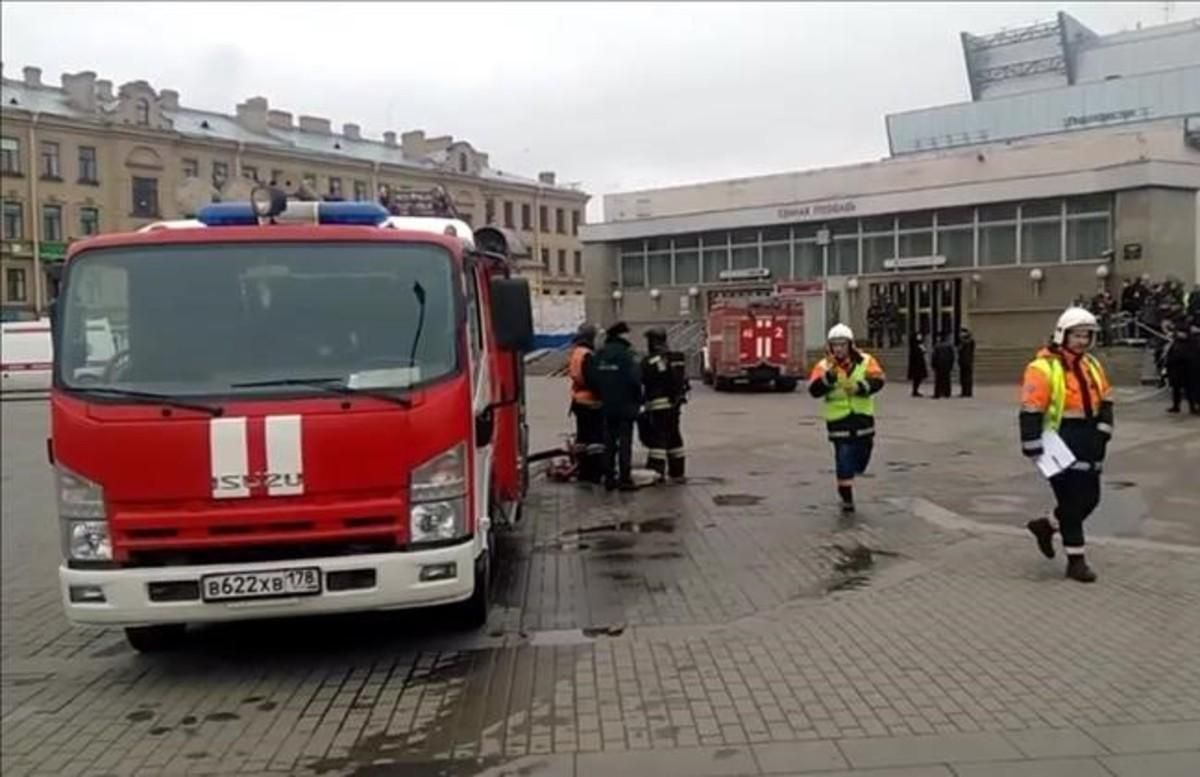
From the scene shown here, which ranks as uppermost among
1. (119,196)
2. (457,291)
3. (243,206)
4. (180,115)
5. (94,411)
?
(180,115)

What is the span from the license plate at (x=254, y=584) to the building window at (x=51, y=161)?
5289 centimetres

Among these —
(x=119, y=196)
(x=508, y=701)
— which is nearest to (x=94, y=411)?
(x=508, y=701)

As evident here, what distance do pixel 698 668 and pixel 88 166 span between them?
54.1 meters

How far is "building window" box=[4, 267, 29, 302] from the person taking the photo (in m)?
49.3

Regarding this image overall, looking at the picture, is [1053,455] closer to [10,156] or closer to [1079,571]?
[1079,571]

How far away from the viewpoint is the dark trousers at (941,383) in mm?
26109

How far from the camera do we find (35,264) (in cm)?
4753

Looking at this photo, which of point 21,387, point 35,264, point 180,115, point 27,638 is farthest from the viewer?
point 180,115

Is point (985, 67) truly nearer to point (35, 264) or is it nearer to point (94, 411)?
point (94, 411)

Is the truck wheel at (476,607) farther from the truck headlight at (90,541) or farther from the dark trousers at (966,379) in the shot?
the dark trousers at (966,379)

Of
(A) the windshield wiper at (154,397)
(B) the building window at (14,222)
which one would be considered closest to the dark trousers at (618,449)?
(A) the windshield wiper at (154,397)

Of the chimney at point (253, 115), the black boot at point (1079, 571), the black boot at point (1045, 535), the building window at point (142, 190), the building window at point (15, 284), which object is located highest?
the chimney at point (253, 115)

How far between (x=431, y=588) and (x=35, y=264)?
47891 millimetres

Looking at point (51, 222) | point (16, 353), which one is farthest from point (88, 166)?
point (16, 353)
